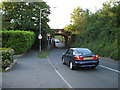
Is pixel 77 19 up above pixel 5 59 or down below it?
above

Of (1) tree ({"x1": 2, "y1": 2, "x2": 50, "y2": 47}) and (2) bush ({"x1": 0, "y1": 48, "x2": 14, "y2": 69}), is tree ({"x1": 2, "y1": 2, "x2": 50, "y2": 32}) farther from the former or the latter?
(2) bush ({"x1": 0, "y1": 48, "x2": 14, "y2": 69})

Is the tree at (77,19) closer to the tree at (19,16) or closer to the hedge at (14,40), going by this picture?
the tree at (19,16)

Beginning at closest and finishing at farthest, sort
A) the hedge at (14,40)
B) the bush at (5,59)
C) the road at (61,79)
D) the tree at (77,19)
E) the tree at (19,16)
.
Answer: the road at (61,79), the bush at (5,59), the hedge at (14,40), the tree at (19,16), the tree at (77,19)

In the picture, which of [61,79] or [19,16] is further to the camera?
[19,16]

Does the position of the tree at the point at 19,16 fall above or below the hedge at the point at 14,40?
above

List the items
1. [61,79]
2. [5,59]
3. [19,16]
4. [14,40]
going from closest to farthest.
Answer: [61,79] < [5,59] < [14,40] < [19,16]

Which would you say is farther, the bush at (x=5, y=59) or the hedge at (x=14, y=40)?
the hedge at (x=14, y=40)

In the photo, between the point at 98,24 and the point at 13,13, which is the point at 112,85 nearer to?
the point at 98,24

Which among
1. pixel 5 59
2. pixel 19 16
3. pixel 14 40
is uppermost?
pixel 19 16

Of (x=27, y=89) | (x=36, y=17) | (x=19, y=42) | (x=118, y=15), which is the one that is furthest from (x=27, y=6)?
(x=27, y=89)

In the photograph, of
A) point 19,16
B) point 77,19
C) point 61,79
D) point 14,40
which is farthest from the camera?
point 77,19

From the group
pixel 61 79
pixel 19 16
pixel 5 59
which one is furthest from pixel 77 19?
pixel 61 79

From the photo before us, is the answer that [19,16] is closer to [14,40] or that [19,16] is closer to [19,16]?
[19,16]

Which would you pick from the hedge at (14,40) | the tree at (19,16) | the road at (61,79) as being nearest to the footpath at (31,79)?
the road at (61,79)
